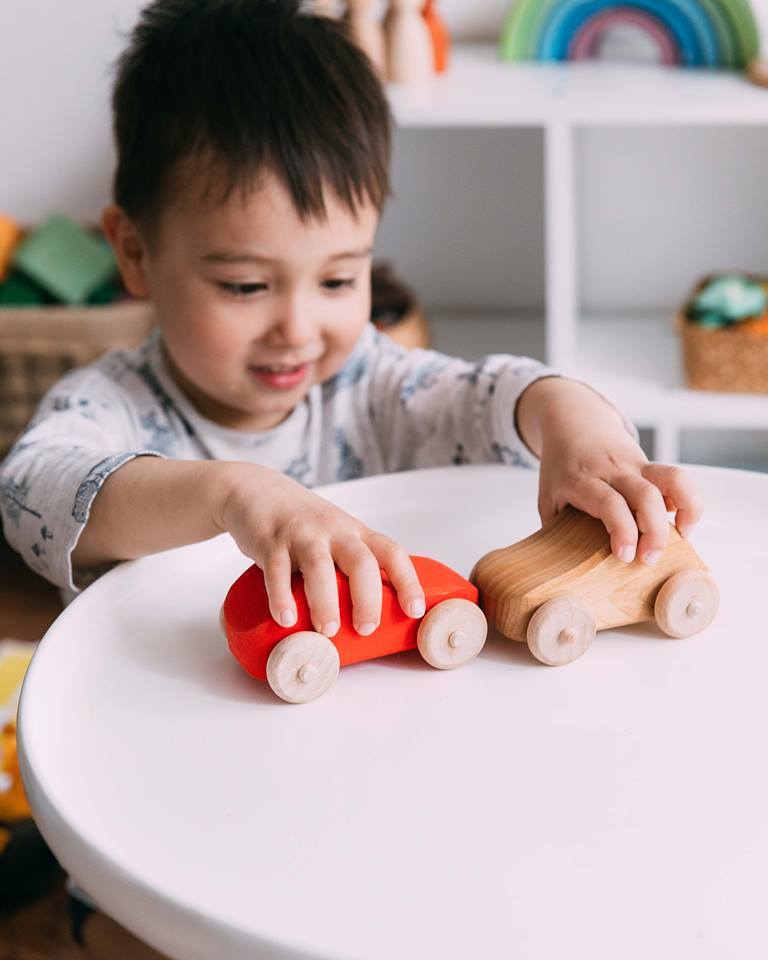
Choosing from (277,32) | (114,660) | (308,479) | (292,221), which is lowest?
(308,479)

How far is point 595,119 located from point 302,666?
1.18 metres

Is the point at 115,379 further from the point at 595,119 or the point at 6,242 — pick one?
the point at 6,242

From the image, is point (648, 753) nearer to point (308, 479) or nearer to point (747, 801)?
point (747, 801)

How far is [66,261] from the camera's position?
1794mm

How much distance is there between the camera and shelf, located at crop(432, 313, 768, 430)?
163cm

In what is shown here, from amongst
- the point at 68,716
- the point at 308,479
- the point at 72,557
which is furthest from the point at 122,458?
the point at 308,479

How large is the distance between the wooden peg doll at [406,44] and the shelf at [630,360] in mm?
408

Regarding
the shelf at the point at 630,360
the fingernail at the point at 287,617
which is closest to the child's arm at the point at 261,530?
the fingernail at the point at 287,617

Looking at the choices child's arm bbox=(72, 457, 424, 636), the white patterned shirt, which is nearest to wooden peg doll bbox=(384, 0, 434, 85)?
the white patterned shirt

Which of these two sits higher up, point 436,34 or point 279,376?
point 436,34

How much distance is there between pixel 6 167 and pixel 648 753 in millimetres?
1854

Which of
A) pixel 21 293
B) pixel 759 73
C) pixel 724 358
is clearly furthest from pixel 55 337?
pixel 759 73

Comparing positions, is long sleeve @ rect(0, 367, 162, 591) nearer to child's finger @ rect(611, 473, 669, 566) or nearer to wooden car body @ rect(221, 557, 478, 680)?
wooden car body @ rect(221, 557, 478, 680)

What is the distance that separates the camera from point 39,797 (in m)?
0.47
